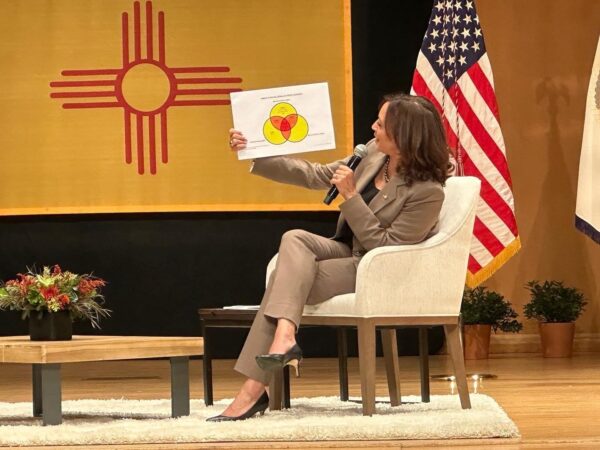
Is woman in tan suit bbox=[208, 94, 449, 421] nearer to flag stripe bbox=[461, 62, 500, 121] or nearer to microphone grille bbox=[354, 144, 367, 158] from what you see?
microphone grille bbox=[354, 144, 367, 158]

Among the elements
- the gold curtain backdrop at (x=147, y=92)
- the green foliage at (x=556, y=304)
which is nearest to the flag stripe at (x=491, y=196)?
the green foliage at (x=556, y=304)

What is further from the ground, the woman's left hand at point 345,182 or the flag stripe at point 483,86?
the flag stripe at point 483,86

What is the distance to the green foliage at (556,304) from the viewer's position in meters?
6.96

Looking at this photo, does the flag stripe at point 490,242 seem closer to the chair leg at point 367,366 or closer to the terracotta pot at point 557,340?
the terracotta pot at point 557,340

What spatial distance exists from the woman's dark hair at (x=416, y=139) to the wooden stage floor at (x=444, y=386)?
36.1 inches

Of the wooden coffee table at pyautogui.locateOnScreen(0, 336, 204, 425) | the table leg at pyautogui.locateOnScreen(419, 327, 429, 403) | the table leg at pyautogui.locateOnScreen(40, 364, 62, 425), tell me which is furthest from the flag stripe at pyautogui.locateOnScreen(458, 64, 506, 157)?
the table leg at pyautogui.locateOnScreen(40, 364, 62, 425)

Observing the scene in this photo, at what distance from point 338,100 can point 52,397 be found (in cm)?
395

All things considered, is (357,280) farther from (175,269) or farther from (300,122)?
(175,269)

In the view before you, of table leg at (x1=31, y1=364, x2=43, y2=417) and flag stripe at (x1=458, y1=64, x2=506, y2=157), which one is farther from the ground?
flag stripe at (x1=458, y1=64, x2=506, y2=157)

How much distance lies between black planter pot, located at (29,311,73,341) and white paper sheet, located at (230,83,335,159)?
0.84 m

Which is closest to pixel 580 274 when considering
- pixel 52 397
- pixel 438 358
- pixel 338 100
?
pixel 438 358

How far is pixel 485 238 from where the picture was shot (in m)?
6.50

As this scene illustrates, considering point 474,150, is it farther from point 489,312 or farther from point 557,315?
point 557,315

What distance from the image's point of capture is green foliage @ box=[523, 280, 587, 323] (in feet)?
22.9
